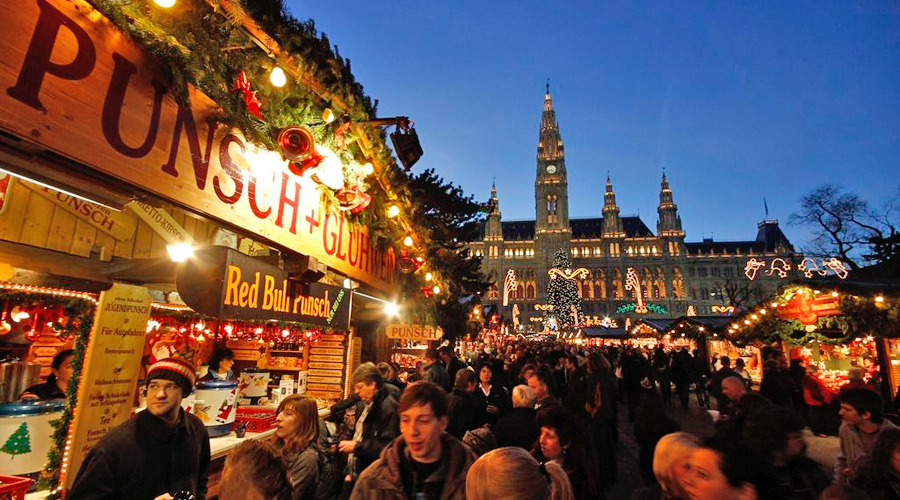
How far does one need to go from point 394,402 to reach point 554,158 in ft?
285

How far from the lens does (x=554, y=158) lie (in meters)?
85.4

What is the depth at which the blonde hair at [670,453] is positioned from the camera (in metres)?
2.08

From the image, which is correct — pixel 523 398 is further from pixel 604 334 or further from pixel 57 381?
pixel 604 334

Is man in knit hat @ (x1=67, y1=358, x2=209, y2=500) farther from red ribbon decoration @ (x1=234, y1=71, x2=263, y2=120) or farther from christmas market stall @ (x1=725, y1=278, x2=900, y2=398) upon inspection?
christmas market stall @ (x1=725, y1=278, x2=900, y2=398)

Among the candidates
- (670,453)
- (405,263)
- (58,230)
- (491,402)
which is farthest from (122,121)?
(405,263)

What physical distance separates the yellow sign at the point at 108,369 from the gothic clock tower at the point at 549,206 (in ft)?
252

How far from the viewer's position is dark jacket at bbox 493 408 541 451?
3930mm

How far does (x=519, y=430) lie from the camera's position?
4.02 meters

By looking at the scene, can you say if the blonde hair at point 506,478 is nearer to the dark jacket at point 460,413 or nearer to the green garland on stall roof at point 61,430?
the dark jacket at point 460,413

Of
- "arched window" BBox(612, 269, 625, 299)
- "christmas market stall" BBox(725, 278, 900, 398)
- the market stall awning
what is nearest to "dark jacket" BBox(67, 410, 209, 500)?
"christmas market stall" BBox(725, 278, 900, 398)

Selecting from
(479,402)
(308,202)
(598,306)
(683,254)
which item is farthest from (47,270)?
(683,254)

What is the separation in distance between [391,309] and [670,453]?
663 centimetres

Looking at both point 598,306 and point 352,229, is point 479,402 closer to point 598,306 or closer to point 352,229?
point 352,229

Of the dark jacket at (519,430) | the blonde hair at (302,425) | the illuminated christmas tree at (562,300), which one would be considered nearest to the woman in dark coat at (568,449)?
the dark jacket at (519,430)
